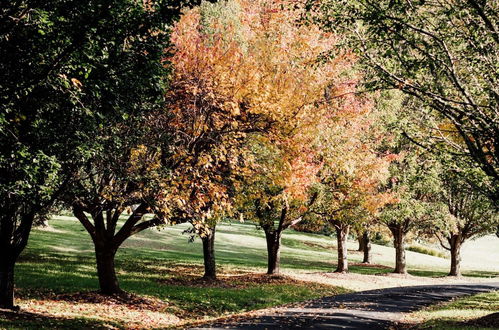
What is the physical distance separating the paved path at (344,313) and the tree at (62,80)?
6.76 m

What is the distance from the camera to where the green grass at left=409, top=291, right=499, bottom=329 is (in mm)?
Result: 13977

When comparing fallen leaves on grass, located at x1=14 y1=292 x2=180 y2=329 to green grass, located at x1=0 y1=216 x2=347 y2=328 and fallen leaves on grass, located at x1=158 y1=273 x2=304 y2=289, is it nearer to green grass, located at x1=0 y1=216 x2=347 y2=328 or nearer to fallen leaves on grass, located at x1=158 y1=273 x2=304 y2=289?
green grass, located at x1=0 y1=216 x2=347 y2=328

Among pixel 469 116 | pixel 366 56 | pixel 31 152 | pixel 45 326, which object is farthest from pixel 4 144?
pixel 469 116

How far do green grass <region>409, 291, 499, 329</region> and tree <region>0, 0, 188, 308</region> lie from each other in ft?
37.0

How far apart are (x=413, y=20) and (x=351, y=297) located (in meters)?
13.7

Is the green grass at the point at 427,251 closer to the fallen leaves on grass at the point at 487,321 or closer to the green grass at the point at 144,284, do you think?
the green grass at the point at 144,284

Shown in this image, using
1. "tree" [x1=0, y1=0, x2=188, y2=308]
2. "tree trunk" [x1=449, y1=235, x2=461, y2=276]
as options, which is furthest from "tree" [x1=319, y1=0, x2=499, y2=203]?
"tree trunk" [x1=449, y1=235, x2=461, y2=276]

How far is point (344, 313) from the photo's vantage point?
16297mm

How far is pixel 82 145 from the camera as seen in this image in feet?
35.9

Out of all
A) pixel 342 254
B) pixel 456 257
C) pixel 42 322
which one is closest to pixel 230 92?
pixel 42 322

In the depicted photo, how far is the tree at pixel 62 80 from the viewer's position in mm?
9016

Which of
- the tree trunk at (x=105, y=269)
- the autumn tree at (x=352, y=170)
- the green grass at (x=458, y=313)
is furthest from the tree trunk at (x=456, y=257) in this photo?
the tree trunk at (x=105, y=269)

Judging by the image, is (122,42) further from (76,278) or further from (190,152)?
(76,278)

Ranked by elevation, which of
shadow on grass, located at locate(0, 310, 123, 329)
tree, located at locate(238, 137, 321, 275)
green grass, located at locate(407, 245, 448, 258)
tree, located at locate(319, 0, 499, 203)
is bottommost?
green grass, located at locate(407, 245, 448, 258)
